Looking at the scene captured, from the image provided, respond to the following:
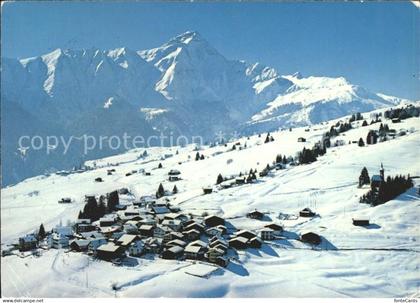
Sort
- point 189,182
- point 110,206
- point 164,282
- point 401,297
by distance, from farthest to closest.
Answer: point 189,182, point 110,206, point 164,282, point 401,297

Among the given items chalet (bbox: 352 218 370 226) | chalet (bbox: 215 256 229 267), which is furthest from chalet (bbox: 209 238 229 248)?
chalet (bbox: 352 218 370 226)

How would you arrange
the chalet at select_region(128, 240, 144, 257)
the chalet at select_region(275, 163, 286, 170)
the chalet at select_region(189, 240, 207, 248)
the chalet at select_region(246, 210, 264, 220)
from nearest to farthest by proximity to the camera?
the chalet at select_region(189, 240, 207, 248) → the chalet at select_region(128, 240, 144, 257) → the chalet at select_region(246, 210, 264, 220) → the chalet at select_region(275, 163, 286, 170)

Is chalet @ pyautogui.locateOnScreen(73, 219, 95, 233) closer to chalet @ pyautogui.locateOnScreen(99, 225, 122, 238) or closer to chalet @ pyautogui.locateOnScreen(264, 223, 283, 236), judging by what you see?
chalet @ pyautogui.locateOnScreen(99, 225, 122, 238)

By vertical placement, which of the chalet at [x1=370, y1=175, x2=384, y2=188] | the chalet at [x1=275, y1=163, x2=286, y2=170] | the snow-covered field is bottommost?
the snow-covered field

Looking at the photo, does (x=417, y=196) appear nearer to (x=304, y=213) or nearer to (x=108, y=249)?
(x=304, y=213)

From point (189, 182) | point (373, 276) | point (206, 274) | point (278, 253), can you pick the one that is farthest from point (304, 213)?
point (189, 182)

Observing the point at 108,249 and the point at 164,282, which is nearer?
the point at 164,282

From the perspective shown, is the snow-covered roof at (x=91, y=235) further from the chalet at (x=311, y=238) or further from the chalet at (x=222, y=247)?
the chalet at (x=311, y=238)
